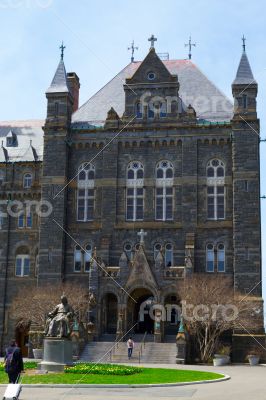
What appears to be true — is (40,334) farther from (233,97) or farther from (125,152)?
(233,97)

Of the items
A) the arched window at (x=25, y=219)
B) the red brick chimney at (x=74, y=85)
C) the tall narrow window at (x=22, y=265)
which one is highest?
the red brick chimney at (x=74, y=85)

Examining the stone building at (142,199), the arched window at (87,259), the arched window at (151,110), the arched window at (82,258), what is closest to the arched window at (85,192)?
the stone building at (142,199)

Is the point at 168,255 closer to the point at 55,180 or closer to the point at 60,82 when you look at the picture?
the point at 55,180

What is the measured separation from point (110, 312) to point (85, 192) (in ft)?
33.4

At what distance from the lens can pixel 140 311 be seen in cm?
5478

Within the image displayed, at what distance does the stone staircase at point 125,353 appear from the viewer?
45031 millimetres

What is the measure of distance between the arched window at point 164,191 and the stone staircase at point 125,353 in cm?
1113

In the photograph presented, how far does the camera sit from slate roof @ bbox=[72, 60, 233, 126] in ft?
191

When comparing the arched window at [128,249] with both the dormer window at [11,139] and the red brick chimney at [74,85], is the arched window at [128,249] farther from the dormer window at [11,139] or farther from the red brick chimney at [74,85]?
the red brick chimney at [74,85]

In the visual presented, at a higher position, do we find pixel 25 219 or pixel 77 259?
pixel 25 219

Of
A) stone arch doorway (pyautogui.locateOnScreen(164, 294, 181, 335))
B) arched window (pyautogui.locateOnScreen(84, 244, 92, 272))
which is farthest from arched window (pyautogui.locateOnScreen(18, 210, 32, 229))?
stone arch doorway (pyautogui.locateOnScreen(164, 294, 181, 335))

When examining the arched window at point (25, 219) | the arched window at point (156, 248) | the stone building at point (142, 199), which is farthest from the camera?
the arched window at point (25, 219)

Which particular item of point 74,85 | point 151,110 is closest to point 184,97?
point 151,110

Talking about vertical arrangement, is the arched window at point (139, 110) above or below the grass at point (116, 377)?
above
